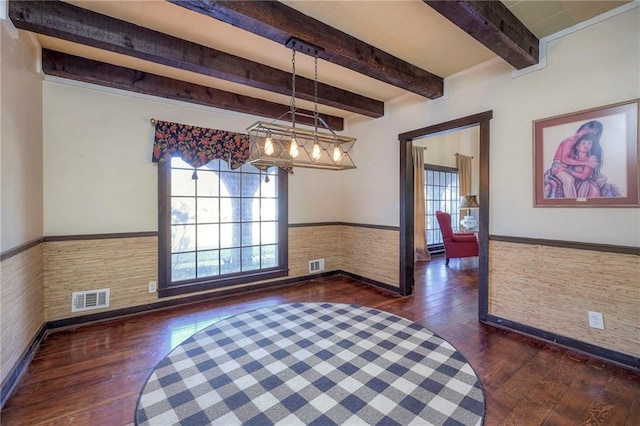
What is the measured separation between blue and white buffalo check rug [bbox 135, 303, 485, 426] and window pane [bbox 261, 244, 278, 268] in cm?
144

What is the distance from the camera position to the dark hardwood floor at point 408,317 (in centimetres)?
170

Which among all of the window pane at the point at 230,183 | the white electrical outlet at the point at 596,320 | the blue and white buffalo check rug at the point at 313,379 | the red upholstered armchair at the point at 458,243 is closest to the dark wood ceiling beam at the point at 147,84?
the window pane at the point at 230,183

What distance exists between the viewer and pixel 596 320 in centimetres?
229

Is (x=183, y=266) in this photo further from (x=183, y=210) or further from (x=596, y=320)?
(x=596, y=320)

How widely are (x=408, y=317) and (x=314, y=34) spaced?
114 inches

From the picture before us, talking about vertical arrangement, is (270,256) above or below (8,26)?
below

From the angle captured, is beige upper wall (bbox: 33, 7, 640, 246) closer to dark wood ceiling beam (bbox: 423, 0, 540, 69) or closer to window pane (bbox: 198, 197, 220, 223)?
dark wood ceiling beam (bbox: 423, 0, 540, 69)

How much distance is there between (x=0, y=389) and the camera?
1.77 meters

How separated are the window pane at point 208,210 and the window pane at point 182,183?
175 millimetres

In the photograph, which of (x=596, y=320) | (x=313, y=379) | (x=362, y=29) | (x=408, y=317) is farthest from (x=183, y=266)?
(x=596, y=320)

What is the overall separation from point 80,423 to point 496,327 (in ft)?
11.2

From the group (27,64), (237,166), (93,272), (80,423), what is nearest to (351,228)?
(237,166)

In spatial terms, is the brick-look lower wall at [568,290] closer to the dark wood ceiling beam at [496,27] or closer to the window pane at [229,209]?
the dark wood ceiling beam at [496,27]

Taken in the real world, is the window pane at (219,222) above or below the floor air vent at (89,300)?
above
